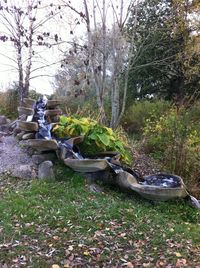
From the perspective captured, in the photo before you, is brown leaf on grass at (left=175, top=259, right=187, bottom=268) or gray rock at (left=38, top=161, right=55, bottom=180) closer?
brown leaf on grass at (left=175, top=259, right=187, bottom=268)

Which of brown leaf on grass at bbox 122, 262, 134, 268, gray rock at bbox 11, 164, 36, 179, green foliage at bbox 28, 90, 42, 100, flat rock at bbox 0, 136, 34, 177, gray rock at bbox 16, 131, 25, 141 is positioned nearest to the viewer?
brown leaf on grass at bbox 122, 262, 134, 268

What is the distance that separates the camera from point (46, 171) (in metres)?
4.92

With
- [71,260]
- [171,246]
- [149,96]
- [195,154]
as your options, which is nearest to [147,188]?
[171,246]

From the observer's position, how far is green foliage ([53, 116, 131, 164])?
5438mm

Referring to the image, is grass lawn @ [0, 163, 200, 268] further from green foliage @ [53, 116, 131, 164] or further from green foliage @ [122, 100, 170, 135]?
green foliage @ [122, 100, 170, 135]

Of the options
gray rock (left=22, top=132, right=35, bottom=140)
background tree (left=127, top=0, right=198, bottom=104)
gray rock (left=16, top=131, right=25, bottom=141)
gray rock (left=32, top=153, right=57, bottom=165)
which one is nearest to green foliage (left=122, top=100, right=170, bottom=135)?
background tree (left=127, top=0, right=198, bottom=104)

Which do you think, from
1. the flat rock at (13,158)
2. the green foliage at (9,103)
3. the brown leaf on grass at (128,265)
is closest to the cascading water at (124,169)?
the flat rock at (13,158)

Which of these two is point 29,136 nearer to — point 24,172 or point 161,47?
point 24,172

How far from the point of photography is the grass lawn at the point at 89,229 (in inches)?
127

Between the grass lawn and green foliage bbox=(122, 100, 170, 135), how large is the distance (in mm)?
5182

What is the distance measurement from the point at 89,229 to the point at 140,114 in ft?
22.0

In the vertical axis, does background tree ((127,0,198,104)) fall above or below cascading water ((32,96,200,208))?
above

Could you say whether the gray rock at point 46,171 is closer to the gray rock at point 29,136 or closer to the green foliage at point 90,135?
the green foliage at point 90,135

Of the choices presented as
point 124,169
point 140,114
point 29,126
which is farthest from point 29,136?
point 140,114
